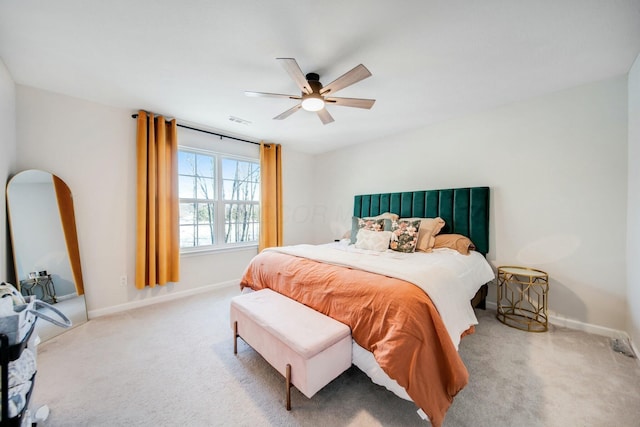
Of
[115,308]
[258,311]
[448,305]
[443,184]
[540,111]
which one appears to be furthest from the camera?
[443,184]

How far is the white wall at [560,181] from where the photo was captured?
2141 mm

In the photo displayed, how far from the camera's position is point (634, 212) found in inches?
76.2

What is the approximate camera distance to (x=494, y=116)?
2734 millimetres

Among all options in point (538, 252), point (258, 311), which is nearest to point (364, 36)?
point (258, 311)

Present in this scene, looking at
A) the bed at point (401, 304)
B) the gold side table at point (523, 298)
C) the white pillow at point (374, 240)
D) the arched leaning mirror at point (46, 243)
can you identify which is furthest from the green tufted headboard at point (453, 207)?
the arched leaning mirror at point (46, 243)

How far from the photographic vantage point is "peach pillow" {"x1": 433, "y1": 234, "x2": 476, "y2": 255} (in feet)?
8.63

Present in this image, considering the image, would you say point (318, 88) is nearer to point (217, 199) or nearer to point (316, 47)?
point (316, 47)

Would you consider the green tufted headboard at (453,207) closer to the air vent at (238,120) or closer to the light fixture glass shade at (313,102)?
the light fixture glass shade at (313,102)

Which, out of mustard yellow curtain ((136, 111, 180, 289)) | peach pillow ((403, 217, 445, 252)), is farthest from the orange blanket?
mustard yellow curtain ((136, 111, 180, 289))

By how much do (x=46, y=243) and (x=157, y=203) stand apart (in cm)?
100

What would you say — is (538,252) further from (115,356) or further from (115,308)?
(115,308)

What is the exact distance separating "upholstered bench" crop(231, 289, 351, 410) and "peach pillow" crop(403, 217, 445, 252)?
1618 millimetres

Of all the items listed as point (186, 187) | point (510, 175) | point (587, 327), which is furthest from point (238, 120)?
point (587, 327)

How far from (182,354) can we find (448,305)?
2111mm
